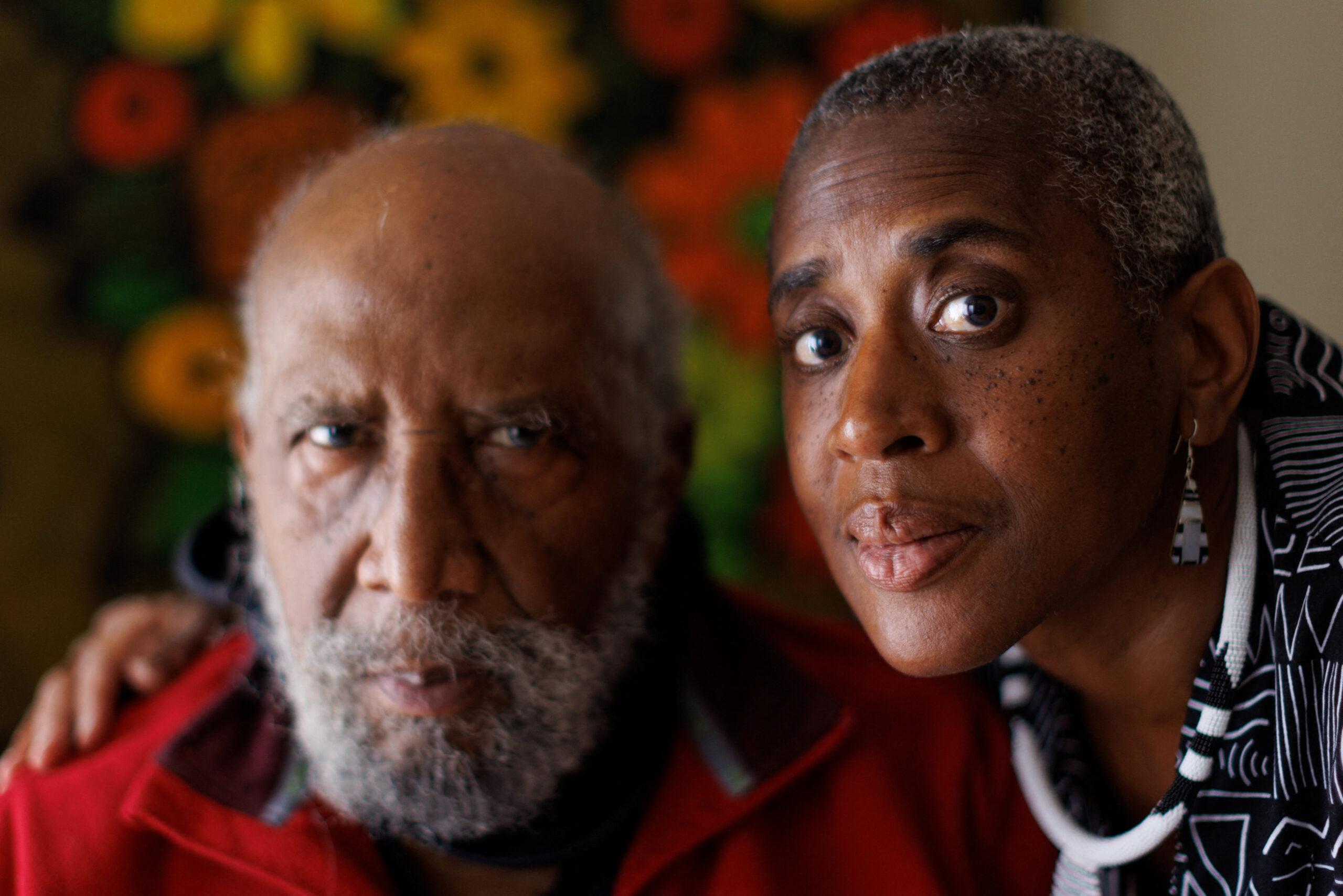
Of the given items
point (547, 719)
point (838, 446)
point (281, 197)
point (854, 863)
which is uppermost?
point (281, 197)

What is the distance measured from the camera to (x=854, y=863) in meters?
1.45

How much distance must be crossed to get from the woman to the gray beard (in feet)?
1.38

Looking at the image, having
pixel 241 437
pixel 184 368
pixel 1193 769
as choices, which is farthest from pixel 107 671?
pixel 1193 769

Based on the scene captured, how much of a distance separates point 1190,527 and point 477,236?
0.92 meters

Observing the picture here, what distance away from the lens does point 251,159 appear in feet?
7.38

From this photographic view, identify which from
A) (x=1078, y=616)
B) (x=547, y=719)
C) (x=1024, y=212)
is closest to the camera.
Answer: (x=1024, y=212)

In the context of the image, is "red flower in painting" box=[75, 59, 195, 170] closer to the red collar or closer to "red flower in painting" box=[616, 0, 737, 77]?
"red flower in painting" box=[616, 0, 737, 77]

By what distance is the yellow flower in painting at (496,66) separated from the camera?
2.28 meters

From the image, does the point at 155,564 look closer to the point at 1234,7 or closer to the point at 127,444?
the point at 127,444

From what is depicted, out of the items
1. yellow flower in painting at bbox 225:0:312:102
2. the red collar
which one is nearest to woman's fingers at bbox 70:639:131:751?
the red collar

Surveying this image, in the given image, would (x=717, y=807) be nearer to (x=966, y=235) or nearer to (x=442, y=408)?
(x=442, y=408)

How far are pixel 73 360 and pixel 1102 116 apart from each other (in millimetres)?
2046

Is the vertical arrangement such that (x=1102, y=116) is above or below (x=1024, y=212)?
above

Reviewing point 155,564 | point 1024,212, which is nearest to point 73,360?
point 155,564
